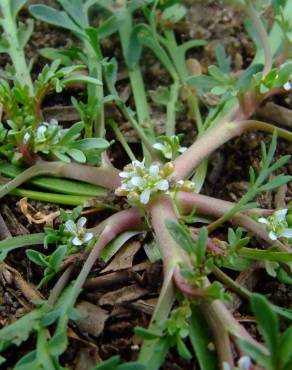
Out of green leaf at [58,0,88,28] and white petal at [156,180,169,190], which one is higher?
green leaf at [58,0,88,28]

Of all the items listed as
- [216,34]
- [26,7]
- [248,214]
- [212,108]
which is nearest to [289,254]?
[248,214]

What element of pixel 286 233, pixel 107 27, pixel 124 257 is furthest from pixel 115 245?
pixel 107 27

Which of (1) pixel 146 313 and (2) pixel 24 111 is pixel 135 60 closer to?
(2) pixel 24 111

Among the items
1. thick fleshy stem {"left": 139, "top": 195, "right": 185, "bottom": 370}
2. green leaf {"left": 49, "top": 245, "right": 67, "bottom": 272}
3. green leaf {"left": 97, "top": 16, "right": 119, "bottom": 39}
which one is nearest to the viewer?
thick fleshy stem {"left": 139, "top": 195, "right": 185, "bottom": 370}

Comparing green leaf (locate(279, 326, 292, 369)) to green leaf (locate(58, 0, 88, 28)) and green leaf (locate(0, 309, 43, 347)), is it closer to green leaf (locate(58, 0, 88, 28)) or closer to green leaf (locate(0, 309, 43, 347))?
green leaf (locate(0, 309, 43, 347))

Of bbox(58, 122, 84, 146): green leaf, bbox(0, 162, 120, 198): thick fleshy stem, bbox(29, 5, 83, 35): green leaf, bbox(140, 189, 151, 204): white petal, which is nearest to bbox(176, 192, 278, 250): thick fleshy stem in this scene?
bbox(140, 189, 151, 204): white petal

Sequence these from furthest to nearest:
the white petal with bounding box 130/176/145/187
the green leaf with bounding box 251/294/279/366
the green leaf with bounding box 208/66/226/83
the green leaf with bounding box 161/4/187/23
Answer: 1. the green leaf with bounding box 161/4/187/23
2. the green leaf with bounding box 208/66/226/83
3. the white petal with bounding box 130/176/145/187
4. the green leaf with bounding box 251/294/279/366

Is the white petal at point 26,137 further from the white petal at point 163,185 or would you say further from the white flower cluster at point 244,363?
the white flower cluster at point 244,363
